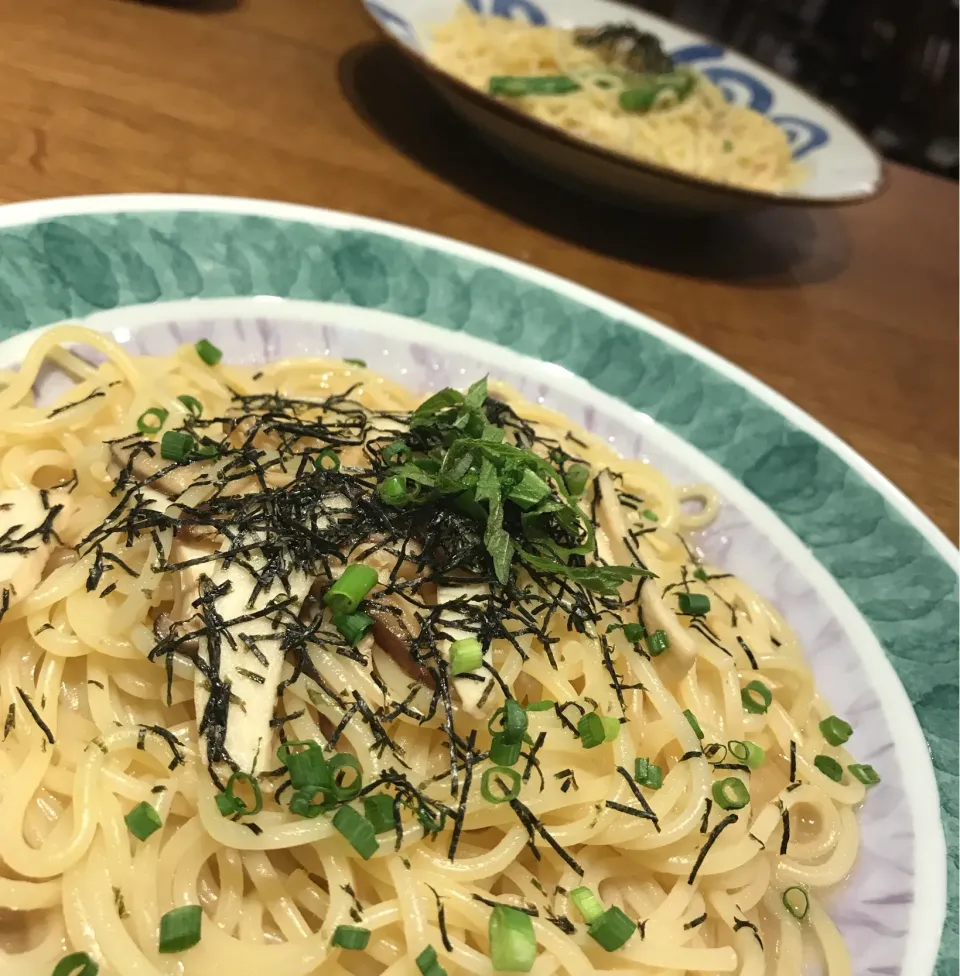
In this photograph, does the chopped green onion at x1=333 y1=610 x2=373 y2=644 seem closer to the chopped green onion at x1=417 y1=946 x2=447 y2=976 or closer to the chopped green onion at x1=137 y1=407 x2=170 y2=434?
the chopped green onion at x1=417 y1=946 x2=447 y2=976

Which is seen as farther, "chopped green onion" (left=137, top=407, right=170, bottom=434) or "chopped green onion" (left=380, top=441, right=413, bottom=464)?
"chopped green onion" (left=137, top=407, right=170, bottom=434)

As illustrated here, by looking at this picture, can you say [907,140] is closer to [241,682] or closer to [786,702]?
[786,702]

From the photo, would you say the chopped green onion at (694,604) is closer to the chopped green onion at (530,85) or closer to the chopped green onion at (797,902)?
the chopped green onion at (797,902)

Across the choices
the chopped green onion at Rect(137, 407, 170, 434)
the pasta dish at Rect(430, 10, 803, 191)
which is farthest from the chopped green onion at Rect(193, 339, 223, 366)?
the pasta dish at Rect(430, 10, 803, 191)

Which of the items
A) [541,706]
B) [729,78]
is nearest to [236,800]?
[541,706]

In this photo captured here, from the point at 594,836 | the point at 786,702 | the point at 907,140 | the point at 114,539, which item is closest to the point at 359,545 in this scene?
the point at 114,539

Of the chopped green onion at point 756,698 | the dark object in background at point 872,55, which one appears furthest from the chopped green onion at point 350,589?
the dark object in background at point 872,55
